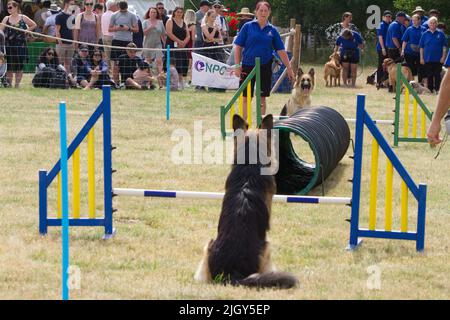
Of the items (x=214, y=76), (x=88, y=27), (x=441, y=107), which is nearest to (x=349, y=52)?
(x=214, y=76)

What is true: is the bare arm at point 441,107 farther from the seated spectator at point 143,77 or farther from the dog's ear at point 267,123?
the seated spectator at point 143,77

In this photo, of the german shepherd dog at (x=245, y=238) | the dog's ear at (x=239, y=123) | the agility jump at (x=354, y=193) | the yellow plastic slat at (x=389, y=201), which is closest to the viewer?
the german shepherd dog at (x=245, y=238)

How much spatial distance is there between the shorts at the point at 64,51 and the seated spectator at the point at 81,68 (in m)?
0.23

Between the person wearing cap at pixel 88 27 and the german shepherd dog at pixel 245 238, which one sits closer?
the german shepherd dog at pixel 245 238

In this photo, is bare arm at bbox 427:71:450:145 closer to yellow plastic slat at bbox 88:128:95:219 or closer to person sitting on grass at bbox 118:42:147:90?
yellow plastic slat at bbox 88:128:95:219

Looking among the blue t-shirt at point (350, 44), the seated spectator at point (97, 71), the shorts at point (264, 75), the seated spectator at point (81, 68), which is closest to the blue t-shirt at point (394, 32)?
the blue t-shirt at point (350, 44)

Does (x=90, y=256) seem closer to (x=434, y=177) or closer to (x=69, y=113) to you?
(x=434, y=177)

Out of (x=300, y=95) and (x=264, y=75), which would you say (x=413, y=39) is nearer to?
(x=300, y=95)

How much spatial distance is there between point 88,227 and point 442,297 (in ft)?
10.2

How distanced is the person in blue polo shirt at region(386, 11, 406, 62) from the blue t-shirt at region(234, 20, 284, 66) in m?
10.7

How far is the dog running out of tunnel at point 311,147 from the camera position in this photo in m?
8.25

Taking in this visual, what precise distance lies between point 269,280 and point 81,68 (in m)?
14.1

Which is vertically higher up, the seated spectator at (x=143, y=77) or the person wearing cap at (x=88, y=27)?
the person wearing cap at (x=88, y=27)

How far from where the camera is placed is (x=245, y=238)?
16.8 feet
